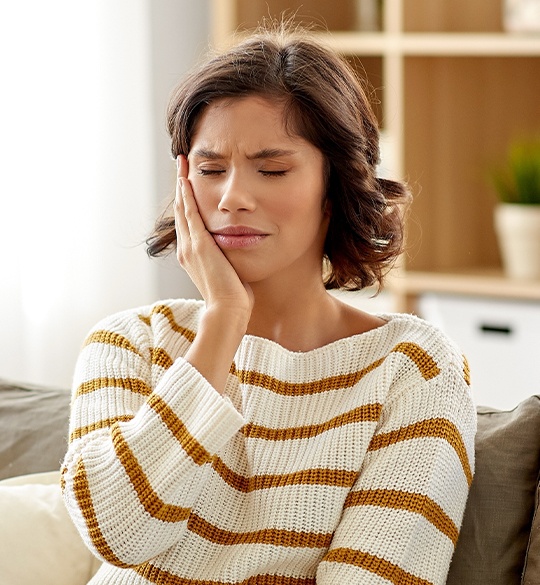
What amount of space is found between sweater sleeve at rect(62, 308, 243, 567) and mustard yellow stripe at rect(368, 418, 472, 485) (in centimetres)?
19

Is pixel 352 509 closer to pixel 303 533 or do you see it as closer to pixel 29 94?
pixel 303 533

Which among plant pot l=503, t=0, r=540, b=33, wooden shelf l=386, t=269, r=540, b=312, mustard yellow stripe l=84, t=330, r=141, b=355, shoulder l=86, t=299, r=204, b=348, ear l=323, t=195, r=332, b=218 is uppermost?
plant pot l=503, t=0, r=540, b=33

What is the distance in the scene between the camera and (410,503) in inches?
55.4

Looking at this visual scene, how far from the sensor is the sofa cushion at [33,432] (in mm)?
1897

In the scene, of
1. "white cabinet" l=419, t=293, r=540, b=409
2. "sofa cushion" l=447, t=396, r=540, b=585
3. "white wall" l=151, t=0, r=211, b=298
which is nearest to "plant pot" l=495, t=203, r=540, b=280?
"white cabinet" l=419, t=293, r=540, b=409

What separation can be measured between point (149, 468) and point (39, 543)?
384 millimetres

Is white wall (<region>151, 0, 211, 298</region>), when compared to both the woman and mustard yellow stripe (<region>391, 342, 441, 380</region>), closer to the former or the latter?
Answer: the woman

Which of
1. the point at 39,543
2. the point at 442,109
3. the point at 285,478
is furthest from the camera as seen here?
the point at 442,109

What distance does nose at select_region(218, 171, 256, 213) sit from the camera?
148 centimetres

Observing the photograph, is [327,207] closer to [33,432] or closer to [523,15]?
[33,432]

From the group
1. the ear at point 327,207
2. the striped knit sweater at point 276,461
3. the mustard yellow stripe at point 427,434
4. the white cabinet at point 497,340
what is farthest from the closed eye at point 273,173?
the white cabinet at point 497,340

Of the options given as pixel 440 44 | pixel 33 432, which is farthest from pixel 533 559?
pixel 440 44

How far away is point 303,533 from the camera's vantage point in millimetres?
1449

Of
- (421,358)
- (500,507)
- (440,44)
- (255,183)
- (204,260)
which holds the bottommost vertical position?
(500,507)
